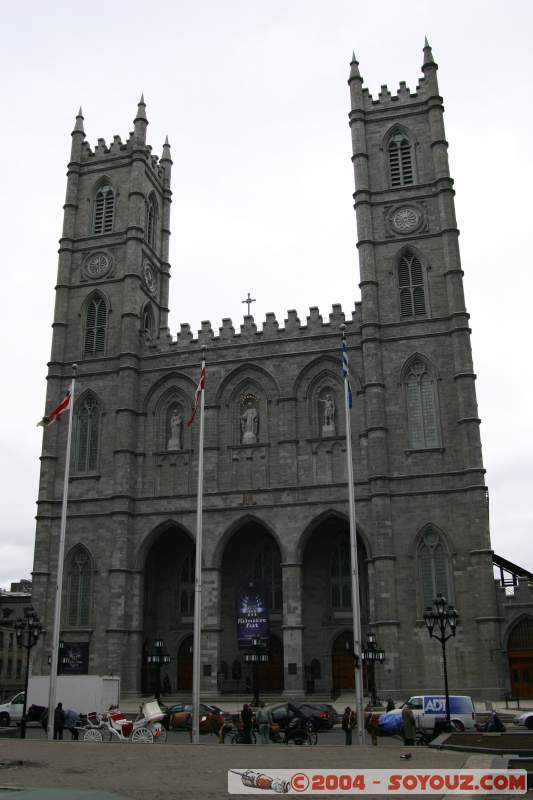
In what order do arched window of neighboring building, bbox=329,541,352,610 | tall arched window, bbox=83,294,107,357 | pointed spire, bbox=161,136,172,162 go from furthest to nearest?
1. pointed spire, bbox=161,136,172,162
2. tall arched window, bbox=83,294,107,357
3. arched window of neighboring building, bbox=329,541,352,610

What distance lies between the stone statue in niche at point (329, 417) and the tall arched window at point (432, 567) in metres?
7.29

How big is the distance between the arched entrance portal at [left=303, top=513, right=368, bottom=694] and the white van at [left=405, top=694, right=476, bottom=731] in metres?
11.3

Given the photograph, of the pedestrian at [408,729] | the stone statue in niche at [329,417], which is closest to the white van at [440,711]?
the pedestrian at [408,729]

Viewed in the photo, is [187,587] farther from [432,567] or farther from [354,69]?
[354,69]

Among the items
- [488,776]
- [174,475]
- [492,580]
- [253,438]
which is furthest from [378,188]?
[488,776]

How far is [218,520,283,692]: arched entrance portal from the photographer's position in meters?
42.4

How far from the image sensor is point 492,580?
37.1 metres

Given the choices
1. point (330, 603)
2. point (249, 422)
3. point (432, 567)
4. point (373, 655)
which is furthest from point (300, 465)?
point (373, 655)

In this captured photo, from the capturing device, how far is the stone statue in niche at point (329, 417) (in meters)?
42.4

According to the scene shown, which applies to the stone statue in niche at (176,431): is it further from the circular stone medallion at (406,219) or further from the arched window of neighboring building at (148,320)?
the circular stone medallion at (406,219)

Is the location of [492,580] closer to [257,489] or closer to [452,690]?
[452,690]

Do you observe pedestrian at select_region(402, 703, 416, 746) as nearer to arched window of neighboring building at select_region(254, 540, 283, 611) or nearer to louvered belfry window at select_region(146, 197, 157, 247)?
arched window of neighboring building at select_region(254, 540, 283, 611)

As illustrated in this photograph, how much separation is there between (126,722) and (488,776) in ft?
61.1

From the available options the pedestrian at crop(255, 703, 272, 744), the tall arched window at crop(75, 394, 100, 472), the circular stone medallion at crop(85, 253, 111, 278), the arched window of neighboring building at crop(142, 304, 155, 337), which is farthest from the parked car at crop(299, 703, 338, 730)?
the circular stone medallion at crop(85, 253, 111, 278)
